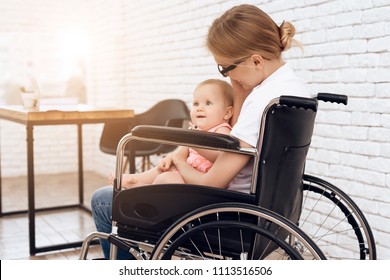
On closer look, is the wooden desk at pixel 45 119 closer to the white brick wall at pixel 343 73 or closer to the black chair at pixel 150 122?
the black chair at pixel 150 122

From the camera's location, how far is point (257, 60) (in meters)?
1.47

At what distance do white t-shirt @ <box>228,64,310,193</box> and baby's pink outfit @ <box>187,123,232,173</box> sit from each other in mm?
134

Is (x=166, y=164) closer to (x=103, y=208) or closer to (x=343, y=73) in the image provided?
(x=103, y=208)

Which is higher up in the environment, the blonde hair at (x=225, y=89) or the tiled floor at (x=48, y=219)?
the blonde hair at (x=225, y=89)

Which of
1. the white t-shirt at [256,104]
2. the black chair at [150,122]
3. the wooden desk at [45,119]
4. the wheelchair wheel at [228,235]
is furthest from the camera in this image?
the black chair at [150,122]

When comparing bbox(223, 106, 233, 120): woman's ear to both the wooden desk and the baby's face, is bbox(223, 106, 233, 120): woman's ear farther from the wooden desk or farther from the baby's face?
the wooden desk

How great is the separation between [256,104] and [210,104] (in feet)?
0.86

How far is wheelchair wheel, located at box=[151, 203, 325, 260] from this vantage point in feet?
4.18

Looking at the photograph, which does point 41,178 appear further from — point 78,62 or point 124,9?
point 124,9

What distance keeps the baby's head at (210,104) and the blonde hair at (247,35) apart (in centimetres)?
18

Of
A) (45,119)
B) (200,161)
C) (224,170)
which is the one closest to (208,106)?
(200,161)

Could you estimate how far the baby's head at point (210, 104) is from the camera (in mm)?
1635

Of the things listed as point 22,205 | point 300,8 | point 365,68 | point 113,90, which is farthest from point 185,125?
point 113,90

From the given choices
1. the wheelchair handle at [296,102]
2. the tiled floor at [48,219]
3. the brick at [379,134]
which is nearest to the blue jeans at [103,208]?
the wheelchair handle at [296,102]
